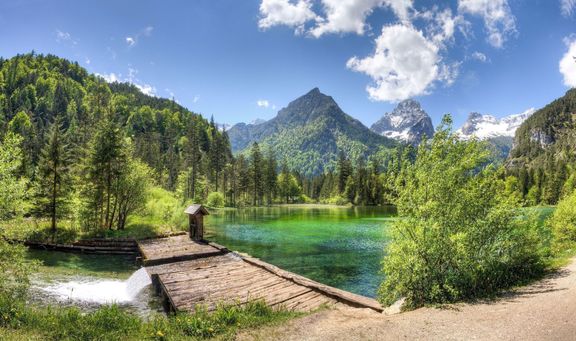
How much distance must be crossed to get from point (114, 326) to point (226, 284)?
807 centimetres

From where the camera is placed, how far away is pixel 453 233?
13.9 meters

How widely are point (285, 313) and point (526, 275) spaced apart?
10.9 metres

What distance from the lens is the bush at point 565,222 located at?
963 inches

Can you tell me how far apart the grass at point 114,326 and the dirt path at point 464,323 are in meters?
0.98

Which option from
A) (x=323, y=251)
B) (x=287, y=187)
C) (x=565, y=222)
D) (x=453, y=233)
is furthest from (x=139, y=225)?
(x=287, y=187)

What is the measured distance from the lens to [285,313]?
520 inches

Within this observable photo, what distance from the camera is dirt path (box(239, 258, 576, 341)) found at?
32.0ft

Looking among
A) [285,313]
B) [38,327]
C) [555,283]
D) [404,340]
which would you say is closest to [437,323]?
[404,340]

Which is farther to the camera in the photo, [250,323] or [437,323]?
[250,323]

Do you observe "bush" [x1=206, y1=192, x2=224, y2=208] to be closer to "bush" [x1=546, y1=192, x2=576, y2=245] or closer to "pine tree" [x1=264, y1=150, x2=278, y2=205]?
"pine tree" [x1=264, y1=150, x2=278, y2=205]

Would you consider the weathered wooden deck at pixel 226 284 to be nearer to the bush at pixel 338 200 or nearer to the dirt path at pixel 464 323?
the dirt path at pixel 464 323

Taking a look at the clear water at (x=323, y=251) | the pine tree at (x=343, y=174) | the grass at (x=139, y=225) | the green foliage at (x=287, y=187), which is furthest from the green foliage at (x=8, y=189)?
the pine tree at (x=343, y=174)

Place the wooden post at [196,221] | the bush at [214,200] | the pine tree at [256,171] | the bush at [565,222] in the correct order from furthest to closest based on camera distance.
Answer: the pine tree at [256,171] < the bush at [214,200] < the wooden post at [196,221] < the bush at [565,222]

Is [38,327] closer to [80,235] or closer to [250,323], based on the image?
[250,323]
